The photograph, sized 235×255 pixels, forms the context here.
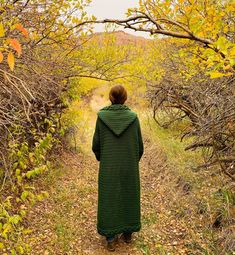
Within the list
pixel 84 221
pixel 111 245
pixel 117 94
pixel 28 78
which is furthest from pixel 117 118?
pixel 84 221

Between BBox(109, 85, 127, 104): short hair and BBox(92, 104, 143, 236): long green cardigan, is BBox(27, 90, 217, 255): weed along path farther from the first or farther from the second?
BBox(109, 85, 127, 104): short hair

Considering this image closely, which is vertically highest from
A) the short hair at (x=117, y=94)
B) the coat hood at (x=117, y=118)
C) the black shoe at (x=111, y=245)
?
the short hair at (x=117, y=94)

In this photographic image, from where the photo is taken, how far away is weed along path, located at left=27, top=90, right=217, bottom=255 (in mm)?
4254

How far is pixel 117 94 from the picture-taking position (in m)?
4.10

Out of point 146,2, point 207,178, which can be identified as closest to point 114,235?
point 207,178

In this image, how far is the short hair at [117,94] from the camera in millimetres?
4086

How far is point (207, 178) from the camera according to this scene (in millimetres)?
5504

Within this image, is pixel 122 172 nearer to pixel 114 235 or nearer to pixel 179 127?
pixel 114 235

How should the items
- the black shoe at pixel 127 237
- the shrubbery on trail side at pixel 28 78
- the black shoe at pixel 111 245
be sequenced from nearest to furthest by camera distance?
the shrubbery on trail side at pixel 28 78 → the black shoe at pixel 111 245 → the black shoe at pixel 127 237

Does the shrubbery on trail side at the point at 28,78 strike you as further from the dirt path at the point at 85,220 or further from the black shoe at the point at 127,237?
the black shoe at the point at 127,237

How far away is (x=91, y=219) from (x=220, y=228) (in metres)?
1.82

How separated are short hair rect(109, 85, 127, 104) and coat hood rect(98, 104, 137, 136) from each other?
6 cm

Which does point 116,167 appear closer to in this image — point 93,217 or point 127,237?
point 127,237

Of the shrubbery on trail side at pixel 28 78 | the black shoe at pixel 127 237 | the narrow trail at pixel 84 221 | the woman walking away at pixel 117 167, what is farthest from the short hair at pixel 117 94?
the narrow trail at pixel 84 221
